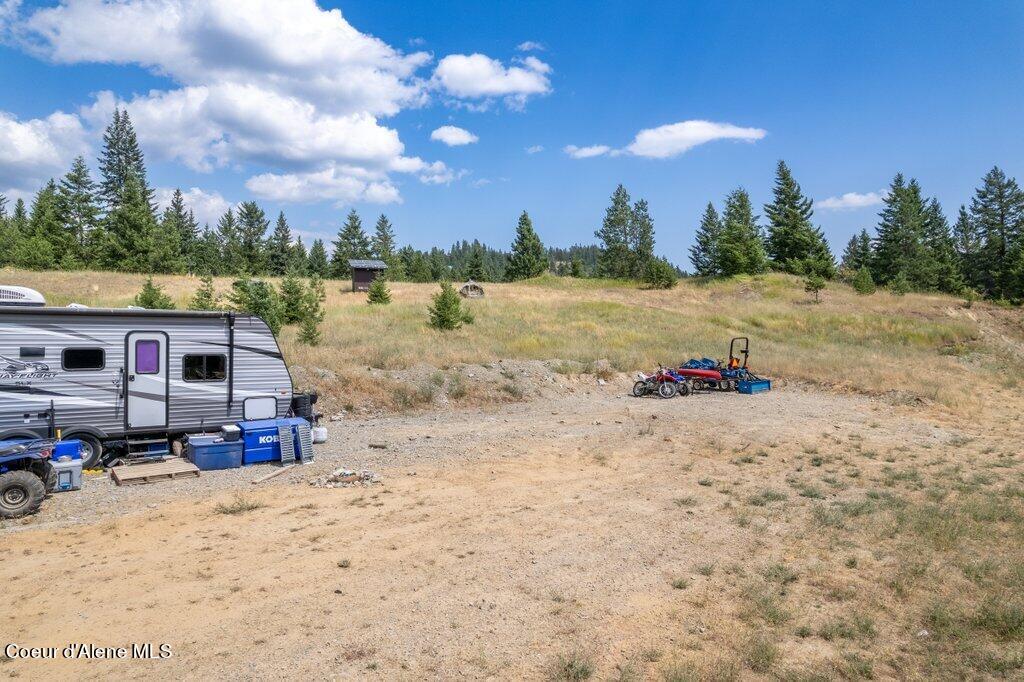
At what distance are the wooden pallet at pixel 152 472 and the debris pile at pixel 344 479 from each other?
2.44m

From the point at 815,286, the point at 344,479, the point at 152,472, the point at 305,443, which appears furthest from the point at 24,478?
→ the point at 815,286

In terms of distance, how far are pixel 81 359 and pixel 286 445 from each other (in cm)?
422

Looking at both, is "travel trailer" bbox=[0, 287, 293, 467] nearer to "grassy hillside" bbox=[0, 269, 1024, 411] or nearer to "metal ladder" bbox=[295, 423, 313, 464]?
"metal ladder" bbox=[295, 423, 313, 464]

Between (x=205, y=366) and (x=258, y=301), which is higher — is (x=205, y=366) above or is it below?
below

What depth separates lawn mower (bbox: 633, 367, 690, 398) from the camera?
21500 mm

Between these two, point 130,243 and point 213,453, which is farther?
point 130,243

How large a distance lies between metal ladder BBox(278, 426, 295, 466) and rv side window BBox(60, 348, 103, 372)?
368cm

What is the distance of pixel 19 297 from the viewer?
1152 centimetres

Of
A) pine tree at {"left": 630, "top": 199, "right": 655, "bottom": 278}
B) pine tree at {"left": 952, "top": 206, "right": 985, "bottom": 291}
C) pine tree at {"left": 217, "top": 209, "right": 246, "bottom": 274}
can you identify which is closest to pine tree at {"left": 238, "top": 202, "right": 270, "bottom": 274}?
pine tree at {"left": 217, "top": 209, "right": 246, "bottom": 274}

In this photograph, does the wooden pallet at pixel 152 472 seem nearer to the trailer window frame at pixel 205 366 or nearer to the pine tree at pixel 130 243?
the trailer window frame at pixel 205 366

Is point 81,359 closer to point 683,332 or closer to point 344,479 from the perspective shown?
point 344,479

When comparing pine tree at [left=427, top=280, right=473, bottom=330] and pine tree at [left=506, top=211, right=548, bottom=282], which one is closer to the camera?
pine tree at [left=427, top=280, right=473, bottom=330]

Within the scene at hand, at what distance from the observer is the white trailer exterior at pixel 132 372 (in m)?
10.9

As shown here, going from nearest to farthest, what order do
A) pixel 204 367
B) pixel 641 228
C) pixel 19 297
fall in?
pixel 19 297 → pixel 204 367 → pixel 641 228
